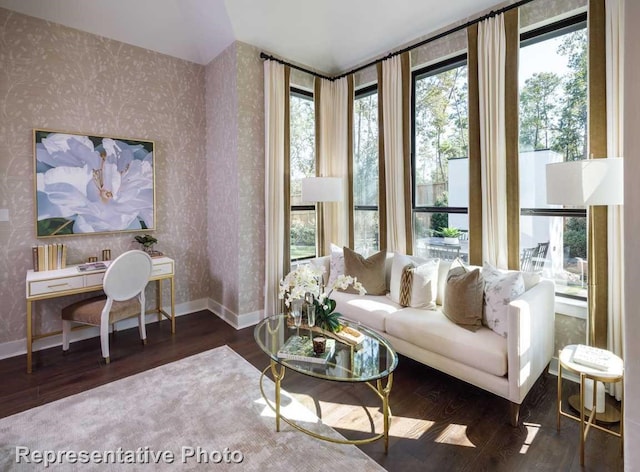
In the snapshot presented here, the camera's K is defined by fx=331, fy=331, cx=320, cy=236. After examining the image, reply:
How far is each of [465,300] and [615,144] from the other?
4.90 feet

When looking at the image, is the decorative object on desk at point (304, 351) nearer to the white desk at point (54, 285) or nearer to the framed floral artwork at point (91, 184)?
the white desk at point (54, 285)

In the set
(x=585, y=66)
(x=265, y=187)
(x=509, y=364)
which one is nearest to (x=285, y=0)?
(x=265, y=187)

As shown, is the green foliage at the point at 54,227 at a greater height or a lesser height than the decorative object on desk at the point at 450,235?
greater

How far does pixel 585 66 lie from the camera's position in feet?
8.51

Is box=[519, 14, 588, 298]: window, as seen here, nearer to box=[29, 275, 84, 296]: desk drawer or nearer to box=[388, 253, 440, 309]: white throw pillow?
box=[388, 253, 440, 309]: white throw pillow

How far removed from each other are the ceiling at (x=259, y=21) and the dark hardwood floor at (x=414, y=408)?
3215mm

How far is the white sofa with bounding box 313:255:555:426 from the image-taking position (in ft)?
6.84

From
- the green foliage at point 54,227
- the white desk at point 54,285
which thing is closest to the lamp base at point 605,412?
the white desk at point 54,285

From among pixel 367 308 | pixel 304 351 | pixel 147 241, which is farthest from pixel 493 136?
pixel 147 241

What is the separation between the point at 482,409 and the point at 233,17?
4.11 metres

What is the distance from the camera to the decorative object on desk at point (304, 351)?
202cm

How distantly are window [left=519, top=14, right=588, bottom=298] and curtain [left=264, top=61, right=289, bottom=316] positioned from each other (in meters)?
2.45

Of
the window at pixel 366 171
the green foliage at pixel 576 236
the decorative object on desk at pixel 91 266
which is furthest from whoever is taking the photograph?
the window at pixel 366 171

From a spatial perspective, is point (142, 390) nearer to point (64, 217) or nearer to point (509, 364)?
point (64, 217)
